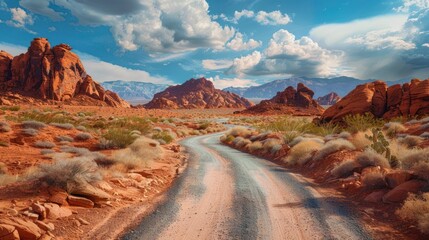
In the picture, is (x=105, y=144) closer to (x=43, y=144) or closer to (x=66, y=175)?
(x=43, y=144)

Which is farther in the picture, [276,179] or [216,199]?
[276,179]

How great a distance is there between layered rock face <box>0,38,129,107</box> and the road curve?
97.6 m

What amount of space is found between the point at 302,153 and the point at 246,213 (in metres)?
10.3

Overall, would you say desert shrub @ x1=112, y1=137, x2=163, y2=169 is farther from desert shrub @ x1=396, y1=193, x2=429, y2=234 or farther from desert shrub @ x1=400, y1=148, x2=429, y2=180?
desert shrub @ x1=400, y1=148, x2=429, y2=180

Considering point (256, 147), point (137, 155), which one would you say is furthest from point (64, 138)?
point (256, 147)

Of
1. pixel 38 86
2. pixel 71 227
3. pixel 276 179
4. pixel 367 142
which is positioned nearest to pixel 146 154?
pixel 276 179

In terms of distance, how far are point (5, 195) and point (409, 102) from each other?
113ft

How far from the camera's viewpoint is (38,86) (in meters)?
97.1

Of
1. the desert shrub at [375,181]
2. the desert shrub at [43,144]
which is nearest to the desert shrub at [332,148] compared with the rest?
the desert shrub at [375,181]

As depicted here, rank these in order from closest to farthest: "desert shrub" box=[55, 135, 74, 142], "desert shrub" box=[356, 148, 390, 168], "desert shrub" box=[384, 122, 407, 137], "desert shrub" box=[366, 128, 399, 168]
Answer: "desert shrub" box=[356, 148, 390, 168] → "desert shrub" box=[366, 128, 399, 168] → "desert shrub" box=[55, 135, 74, 142] → "desert shrub" box=[384, 122, 407, 137]

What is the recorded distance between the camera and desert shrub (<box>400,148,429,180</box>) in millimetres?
8516

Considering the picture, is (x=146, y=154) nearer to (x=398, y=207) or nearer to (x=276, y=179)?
(x=276, y=179)

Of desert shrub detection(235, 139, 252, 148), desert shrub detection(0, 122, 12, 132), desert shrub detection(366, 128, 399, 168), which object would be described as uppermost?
desert shrub detection(0, 122, 12, 132)

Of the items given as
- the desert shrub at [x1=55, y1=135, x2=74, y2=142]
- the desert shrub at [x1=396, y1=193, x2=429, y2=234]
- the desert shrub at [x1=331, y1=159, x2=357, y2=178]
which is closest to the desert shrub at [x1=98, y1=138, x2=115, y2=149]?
the desert shrub at [x1=55, y1=135, x2=74, y2=142]
